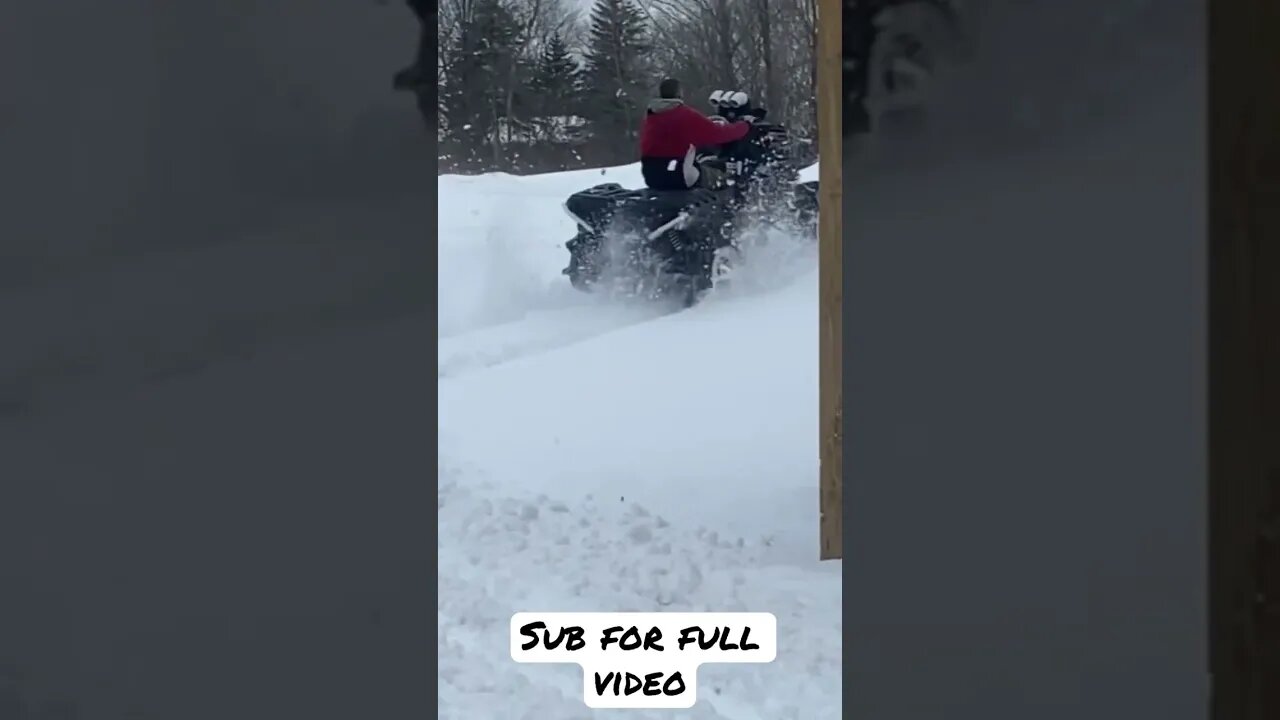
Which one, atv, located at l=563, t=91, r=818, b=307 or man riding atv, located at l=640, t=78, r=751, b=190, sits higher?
man riding atv, located at l=640, t=78, r=751, b=190

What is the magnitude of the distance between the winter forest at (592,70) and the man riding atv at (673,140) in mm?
4429

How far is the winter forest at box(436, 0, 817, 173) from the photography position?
13.0 m

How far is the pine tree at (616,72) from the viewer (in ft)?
43.3

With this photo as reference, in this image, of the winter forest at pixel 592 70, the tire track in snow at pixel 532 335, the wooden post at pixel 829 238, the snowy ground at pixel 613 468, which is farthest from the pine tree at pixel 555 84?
the wooden post at pixel 829 238

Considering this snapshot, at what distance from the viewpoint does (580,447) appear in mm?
6734

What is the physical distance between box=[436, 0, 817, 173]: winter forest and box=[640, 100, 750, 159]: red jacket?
444 cm

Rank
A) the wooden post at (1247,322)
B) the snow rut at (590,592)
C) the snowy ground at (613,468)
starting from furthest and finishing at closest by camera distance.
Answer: the snowy ground at (613,468) < the snow rut at (590,592) < the wooden post at (1247,322)

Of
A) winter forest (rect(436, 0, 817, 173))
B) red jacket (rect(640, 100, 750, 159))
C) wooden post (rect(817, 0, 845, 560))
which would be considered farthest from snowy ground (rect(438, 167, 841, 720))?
winter forest (rect(436, 0, 817, 173))

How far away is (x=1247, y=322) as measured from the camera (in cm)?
134

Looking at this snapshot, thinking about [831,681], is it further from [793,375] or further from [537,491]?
[793,375]

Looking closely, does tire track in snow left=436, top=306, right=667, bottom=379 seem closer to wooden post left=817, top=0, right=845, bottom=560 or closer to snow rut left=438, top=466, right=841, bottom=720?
snow rut left=438, top=466, right=841, bottom=720

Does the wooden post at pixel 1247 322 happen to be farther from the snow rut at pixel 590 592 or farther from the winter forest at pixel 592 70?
the winter forest at pixel 592 70

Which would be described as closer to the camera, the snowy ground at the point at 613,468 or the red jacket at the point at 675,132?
the snowy ground at the point at 613,468

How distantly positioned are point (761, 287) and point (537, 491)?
14.0ft
